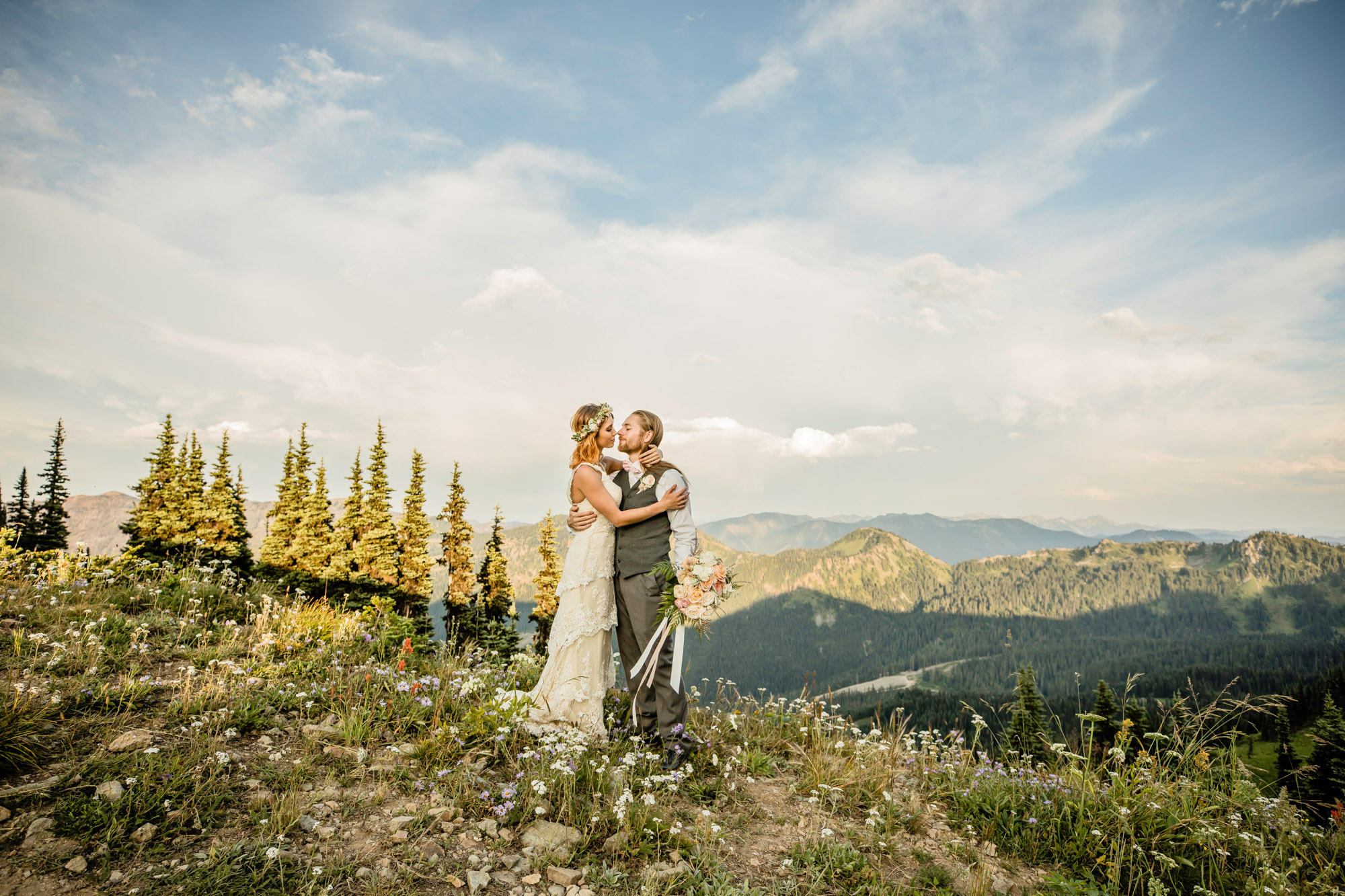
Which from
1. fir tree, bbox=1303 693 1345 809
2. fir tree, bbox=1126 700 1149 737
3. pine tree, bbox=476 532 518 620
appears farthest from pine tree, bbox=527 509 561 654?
fir tree, bbox=1303 693 1345 809

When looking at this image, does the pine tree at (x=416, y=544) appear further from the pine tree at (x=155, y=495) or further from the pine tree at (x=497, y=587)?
the pine tree at (x=155, y=495)

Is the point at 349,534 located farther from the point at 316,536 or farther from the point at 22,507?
the point at 22,507

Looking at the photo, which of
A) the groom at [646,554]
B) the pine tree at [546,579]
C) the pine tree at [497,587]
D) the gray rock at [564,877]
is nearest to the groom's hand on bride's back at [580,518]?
the groom at [646,554]

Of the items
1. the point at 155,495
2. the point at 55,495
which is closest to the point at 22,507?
the point at 55,495

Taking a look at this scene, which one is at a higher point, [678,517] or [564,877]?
[678,517]

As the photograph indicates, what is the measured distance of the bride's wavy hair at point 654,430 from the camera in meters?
6.19

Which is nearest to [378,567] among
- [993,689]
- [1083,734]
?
[1083,734]

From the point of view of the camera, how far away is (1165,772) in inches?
221

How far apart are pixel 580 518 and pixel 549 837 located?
2.84m

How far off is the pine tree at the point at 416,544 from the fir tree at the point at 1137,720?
3594cm

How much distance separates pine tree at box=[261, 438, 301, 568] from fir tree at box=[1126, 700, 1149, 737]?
42.7 metres

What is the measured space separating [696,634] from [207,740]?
421cm

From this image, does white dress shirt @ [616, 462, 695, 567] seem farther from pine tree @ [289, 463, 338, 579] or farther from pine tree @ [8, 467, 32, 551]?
pine tree @ [8, 467, 32, 551]

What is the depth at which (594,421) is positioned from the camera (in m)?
6.44
